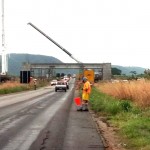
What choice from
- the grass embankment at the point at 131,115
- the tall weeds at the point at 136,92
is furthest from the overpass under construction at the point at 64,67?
the grass embankment at the point at 131,115

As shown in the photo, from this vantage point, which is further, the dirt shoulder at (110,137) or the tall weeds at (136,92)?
the tall weeds at (136,92)

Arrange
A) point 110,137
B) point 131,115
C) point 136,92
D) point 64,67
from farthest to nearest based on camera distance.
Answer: point 64,67 → point 136,92 → point 131,115 → point 110,137

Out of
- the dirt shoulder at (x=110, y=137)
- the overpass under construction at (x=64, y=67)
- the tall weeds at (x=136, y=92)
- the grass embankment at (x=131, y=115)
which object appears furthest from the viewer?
the overpass under construction at (x=64, y=67)

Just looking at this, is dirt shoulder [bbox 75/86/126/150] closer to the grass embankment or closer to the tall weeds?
the grass embankment

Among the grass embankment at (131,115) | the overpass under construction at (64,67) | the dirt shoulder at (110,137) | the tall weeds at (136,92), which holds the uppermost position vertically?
the overpass under construction at (64,67)

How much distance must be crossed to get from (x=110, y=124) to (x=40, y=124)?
2.88m

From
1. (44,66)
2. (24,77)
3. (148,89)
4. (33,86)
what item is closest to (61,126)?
(148,89)

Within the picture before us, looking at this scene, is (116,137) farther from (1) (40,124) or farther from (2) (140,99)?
(2) (140,99)

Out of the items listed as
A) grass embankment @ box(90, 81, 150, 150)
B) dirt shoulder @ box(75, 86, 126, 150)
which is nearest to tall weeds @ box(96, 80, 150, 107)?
grass embankment @ box(90, 81, 150, 150)

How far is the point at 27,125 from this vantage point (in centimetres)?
1839

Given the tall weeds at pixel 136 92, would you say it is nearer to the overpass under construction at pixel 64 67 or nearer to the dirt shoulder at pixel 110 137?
the dirt shoulder at pixel 110 137

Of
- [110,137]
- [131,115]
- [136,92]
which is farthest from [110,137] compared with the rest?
[136,92]

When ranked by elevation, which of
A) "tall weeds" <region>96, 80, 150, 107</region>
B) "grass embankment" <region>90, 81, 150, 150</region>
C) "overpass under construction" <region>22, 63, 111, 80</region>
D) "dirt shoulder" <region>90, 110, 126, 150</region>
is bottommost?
"dirt shoulder" <region>90, 110, 126, 150</region>

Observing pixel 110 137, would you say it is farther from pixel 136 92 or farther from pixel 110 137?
pixel 136 92
